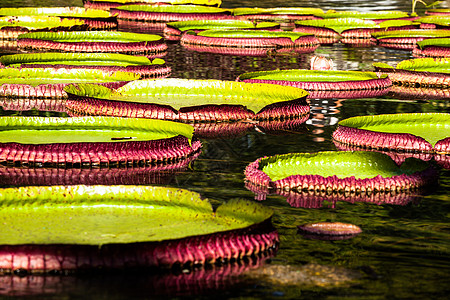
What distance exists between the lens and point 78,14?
18.0 meters

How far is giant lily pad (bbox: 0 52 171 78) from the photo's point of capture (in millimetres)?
10333

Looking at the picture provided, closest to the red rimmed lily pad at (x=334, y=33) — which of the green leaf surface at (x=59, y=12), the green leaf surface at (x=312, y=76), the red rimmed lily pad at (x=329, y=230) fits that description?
the green leaf surface at (x=59, y=12)

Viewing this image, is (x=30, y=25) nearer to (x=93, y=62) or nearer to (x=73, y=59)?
(x=73, y=59)

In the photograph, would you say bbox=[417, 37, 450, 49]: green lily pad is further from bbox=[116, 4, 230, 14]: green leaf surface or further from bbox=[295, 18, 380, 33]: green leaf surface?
bbox=[116, 4, 230, 14]: green leaf surface

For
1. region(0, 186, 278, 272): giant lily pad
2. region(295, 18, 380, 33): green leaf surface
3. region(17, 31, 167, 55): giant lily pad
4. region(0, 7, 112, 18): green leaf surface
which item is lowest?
region(0, 186, 278, 272): giant lily pad

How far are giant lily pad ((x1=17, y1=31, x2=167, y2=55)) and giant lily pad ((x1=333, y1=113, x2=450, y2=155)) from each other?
656 cm

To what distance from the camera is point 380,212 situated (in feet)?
17.6

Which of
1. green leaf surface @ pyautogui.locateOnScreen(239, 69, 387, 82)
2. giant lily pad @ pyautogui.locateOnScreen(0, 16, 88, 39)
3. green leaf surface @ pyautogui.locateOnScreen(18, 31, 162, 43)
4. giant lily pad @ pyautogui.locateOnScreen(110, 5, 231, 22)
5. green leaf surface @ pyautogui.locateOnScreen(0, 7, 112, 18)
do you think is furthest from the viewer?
giant lily pad @ pyautogui.locateOnScreen(110, 5, 231, 22)

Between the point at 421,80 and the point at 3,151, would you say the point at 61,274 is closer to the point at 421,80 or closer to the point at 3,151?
the point at 3,151

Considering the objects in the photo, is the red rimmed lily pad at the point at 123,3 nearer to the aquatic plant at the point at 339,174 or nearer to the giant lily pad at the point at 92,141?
the giant lily pad at the point at 92,141

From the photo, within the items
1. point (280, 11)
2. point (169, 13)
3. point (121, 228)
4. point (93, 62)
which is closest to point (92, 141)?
point (121, 228)

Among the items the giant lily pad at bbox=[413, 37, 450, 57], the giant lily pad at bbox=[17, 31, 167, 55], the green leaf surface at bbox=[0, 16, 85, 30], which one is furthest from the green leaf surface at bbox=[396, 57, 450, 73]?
the green leaf surface at bbox=[0, 16, 85, 30]

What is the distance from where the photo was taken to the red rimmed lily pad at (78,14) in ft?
55.5

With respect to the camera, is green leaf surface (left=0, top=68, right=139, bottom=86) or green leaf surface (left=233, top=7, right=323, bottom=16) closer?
green leaf surface (left=0, top=68, right=139, bottom=86)
